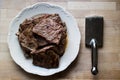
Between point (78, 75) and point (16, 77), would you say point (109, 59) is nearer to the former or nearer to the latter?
point (78, 75)

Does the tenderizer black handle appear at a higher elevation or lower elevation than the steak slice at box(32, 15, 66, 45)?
lower

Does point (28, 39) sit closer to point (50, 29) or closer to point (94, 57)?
point (50, 29)

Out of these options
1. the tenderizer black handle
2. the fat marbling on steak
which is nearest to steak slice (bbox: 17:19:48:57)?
the fat marbling on steak

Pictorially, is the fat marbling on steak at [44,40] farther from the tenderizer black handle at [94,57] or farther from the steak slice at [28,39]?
the tenderizer black handle at [94,57]

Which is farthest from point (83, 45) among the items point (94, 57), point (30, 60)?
point (30, 60)

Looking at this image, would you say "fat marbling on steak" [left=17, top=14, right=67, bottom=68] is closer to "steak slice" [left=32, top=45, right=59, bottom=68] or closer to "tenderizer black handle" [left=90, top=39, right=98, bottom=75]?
"steak slice" [left=32, top=45, right=59, bottom=68]

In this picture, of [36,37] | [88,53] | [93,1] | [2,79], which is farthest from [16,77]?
[93,1]
